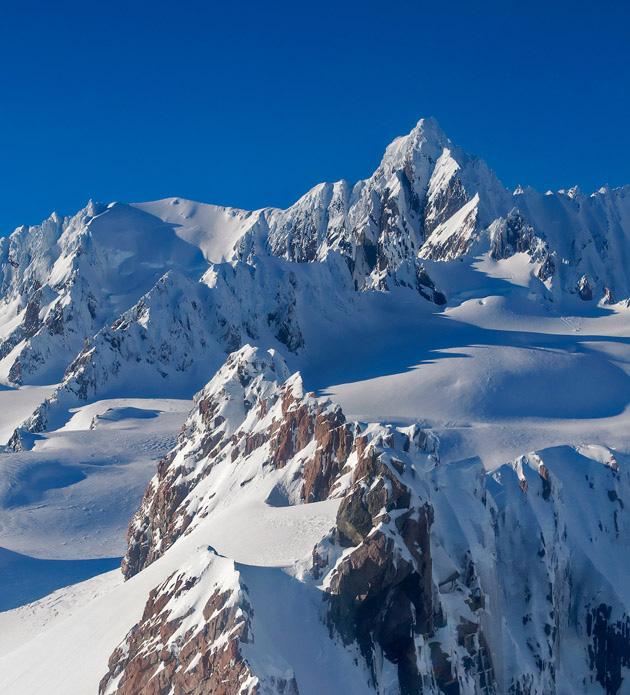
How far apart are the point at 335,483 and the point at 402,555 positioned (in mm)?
9794

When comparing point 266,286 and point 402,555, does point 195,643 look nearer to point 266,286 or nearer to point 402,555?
point 402,555

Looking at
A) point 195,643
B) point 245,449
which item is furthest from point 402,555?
point 245,449

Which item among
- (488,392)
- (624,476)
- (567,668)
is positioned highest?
(488,392)

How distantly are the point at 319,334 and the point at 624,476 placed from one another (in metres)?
75.4

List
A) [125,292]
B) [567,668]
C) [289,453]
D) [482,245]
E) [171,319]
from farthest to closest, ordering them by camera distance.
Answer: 1. [125,292]
2. [482,245]
3. [171,319]
4. [289,453]
5. [567,668]

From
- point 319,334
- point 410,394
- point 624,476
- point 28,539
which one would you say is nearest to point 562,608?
point 624,476

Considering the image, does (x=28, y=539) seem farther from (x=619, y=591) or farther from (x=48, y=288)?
(x=48, y=288)

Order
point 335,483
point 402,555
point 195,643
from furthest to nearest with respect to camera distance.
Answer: point 335,483 → point 402,555 → point 195,643

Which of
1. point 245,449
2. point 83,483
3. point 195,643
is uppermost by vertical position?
point 83,483

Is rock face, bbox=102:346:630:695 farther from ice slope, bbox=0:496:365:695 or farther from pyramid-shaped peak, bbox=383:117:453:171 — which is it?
pyramid-shaped peak, bbox=383:117:453:171

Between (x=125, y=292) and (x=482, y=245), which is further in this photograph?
(x=125, y=292)

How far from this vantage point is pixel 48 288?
170m

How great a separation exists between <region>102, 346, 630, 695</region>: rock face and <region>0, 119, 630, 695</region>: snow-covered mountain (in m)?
0.10

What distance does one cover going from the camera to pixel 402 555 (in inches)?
1383
